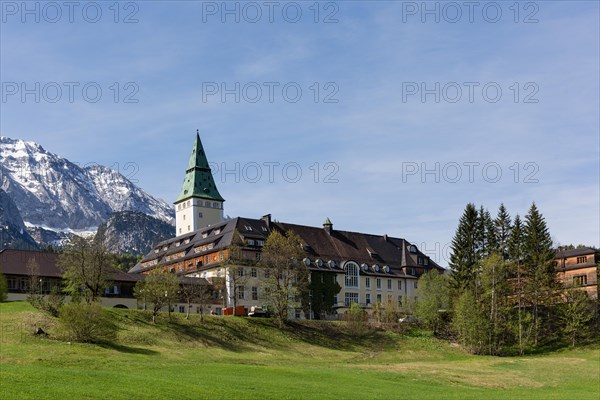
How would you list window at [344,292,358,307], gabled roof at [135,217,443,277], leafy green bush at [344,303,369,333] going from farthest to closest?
1. window at [344,292,358,307]
2. gabled roof at [135,217,443,277]
3. leafy green bush at [344,303,369,333]

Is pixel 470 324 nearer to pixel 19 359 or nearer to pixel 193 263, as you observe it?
pixel 193 263

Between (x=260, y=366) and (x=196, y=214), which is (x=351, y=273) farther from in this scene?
(x=260, y=366)

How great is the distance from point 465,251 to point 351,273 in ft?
59.1

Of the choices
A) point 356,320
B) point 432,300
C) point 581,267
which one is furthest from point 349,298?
point 581,267

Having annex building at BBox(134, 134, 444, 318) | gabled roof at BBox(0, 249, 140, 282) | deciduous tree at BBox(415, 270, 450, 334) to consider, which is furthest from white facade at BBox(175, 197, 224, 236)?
gabled roof at BBox(0, 249, 140, 282)

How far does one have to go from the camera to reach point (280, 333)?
8650cm

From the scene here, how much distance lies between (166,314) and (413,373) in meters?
33.4

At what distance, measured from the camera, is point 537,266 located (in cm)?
10419

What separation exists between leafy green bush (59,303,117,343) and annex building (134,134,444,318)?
95.8ft

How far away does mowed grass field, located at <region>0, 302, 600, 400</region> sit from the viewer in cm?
3831

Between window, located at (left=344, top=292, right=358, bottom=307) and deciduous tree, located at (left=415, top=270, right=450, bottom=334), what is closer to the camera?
deciduous tree, located at (left=415, top=270, right=450, bottom=334)

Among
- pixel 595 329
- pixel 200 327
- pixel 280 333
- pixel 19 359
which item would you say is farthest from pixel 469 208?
pixel 19 359

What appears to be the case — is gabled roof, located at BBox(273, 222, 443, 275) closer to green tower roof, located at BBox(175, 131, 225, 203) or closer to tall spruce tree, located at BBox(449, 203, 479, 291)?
tall spruce tree, located at BBox(449, 203, 479, 291)

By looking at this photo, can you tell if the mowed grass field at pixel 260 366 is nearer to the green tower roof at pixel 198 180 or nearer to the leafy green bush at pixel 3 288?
the leafy green bush at pixel 3 288
